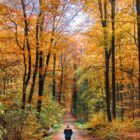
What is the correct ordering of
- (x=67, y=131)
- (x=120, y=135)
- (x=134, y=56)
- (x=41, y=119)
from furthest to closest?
(x=134, y=56) → (x=41, y=119) → (x=67, y=131) → (x=120, y=135)

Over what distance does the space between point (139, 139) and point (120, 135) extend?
2.42 meters

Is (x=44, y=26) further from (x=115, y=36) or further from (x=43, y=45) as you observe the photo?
(x=115, y=36)

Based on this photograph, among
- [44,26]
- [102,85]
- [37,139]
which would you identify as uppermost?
[44,26]

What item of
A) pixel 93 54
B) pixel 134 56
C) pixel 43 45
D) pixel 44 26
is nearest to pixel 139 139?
pixel 43 45

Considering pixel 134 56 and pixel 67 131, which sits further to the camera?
pixel 134 56

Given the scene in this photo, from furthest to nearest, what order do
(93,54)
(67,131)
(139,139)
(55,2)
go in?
(93,54), (55,2), (67,131), (139,139)

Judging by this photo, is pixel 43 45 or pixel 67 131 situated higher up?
pixel 43 45

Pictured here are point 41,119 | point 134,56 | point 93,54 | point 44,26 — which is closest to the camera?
point 44,26

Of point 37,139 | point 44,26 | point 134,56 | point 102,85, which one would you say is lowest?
point 37,139

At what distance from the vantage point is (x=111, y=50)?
88.9ft

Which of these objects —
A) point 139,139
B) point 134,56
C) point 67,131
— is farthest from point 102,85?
point 139,139

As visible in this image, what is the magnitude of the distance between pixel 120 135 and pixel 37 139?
503 centimetres

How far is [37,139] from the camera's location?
1950 cm

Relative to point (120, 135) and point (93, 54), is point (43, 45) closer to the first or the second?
point (120, 135)
